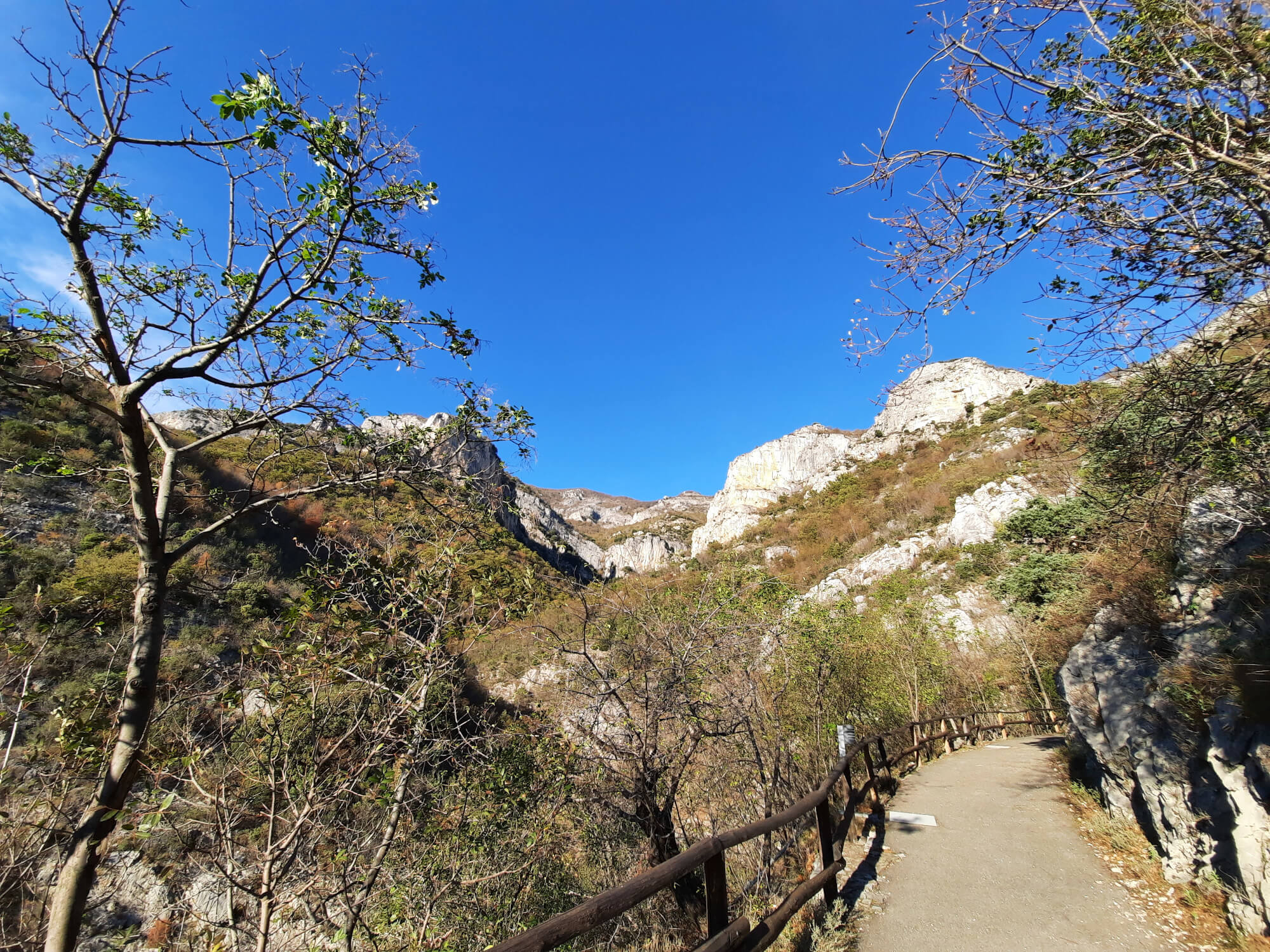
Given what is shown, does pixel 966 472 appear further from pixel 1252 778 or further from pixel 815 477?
pixel 1252 778

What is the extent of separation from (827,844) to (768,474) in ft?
254

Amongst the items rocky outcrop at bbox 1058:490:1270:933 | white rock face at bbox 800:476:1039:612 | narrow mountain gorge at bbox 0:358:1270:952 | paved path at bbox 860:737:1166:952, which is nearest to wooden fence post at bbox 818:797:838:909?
paved path at bbox 860:737:1166:952

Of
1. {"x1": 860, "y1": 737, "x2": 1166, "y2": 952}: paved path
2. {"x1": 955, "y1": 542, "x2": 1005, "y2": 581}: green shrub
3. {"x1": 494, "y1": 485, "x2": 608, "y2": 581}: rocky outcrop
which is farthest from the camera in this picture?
{"x1": 955, "y1": 542, "x2": 1005, "y2": 581}: green shrub

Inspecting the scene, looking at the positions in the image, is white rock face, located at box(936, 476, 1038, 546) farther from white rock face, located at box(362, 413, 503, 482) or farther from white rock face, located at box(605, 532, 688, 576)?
white rock face, located at box(605, 532, 688, 576)

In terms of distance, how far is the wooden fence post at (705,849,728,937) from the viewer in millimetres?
2779

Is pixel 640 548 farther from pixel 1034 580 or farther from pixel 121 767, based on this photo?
pixel 121 767

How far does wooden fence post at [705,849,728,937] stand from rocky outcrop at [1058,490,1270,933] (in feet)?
12.3

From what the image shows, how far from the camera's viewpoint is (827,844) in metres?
4.65

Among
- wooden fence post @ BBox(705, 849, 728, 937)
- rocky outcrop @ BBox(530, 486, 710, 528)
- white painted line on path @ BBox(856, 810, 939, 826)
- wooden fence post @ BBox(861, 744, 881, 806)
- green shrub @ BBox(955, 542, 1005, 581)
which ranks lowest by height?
white painted line on path @ BBox(856, 810, 939, 826)

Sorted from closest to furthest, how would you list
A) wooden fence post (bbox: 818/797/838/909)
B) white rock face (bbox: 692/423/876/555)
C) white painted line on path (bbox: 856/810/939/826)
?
1. wooden fence post (bbox: 818/797/838/909)
2. white painted line on path (bbox: 856/810/939/826)
3. white rock face (bbox: 692/423/876/555)

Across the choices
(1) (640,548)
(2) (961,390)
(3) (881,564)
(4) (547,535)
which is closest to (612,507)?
(1) (640,548)

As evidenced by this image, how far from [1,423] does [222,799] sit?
20.4m

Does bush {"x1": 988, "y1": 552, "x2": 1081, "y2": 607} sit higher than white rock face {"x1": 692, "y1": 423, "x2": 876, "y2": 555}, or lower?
lower

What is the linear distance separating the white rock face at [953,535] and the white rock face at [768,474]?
1286 inches
